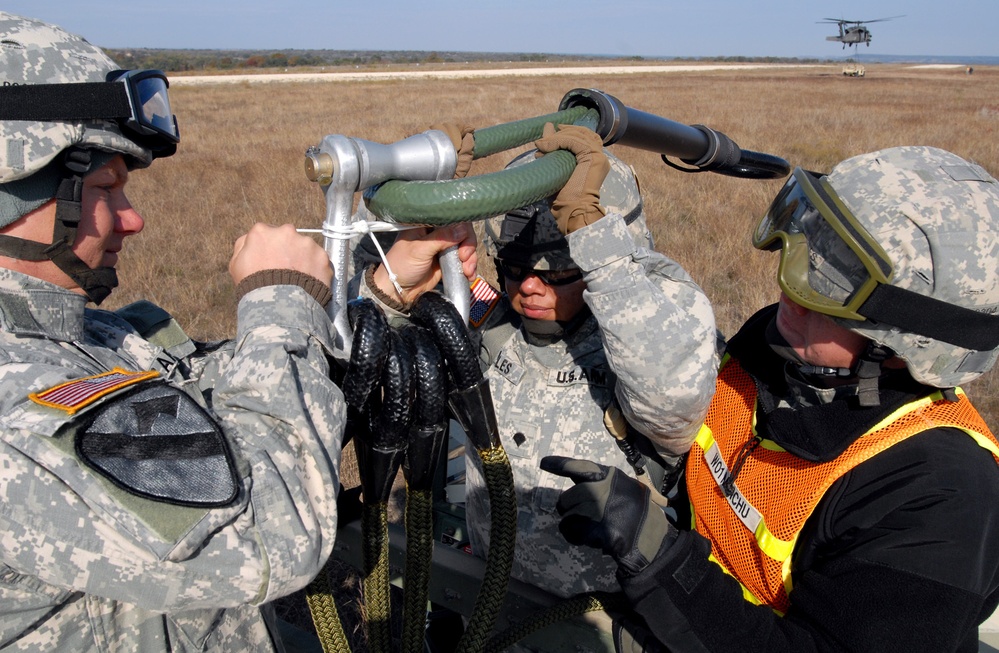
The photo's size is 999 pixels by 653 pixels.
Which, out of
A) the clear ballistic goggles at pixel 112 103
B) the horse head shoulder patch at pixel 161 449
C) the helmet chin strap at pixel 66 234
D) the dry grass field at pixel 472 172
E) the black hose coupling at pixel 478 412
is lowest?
the dry grass field at pixel 472 172

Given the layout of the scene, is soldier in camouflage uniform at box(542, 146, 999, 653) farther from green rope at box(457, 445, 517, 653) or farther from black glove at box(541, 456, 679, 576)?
green rope at box(457, 445, 517, 653)

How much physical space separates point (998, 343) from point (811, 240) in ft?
1.83

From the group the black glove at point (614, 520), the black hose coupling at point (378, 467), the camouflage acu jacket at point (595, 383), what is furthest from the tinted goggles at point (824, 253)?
the black hose coupling at point (378, 467)

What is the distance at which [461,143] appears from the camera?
1832mm

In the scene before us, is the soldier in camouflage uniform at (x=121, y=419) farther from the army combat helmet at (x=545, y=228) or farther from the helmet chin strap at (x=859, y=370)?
the helmet chin strap at (x=859, y=370)

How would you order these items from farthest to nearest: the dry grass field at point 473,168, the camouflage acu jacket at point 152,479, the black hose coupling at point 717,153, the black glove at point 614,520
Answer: the dry grass field at point 473,168 < the black hose coupling at point 717,153 < the black glove at point 614,520 < the camouflage acu jacket at point 152,479

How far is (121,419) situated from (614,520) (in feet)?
3.85

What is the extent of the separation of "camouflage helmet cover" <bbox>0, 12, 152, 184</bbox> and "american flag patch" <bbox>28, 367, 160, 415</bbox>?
56 cm

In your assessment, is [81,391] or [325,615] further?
[325,615]

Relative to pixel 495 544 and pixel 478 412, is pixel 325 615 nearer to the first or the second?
pixel 495 544

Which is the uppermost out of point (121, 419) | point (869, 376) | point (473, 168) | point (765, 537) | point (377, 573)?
point (121, 419)

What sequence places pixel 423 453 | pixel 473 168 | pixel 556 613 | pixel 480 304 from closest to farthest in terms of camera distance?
pixel 423 453
pixel 556 613
pixel 480 304
pixel 473 168

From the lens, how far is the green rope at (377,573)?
2125 millimetres

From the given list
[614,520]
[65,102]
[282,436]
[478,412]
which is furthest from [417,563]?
[65,102]
